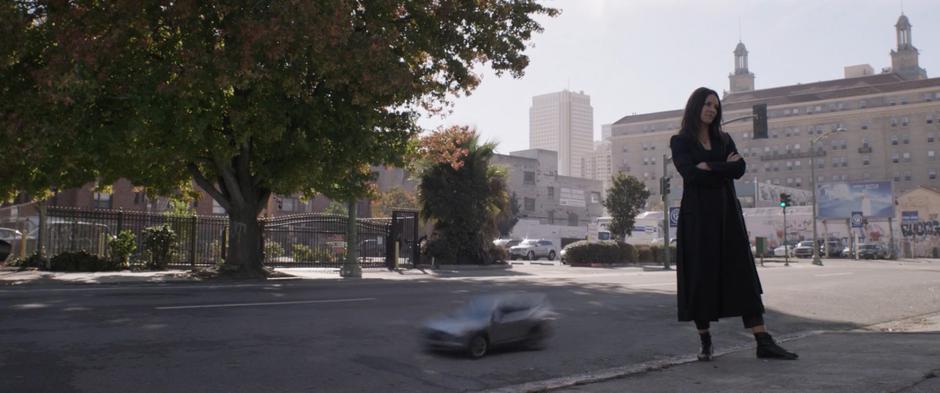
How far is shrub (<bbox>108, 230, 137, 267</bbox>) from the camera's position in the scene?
68.6 ft

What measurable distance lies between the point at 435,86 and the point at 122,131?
710 cm

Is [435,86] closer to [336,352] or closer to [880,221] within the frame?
[336,352]

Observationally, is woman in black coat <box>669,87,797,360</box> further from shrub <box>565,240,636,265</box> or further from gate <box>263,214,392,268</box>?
shrub <box>565,240,636,265</box>

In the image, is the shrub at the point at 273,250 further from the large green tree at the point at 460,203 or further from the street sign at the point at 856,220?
the street sign at the point at 856,220

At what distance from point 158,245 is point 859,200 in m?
61.0

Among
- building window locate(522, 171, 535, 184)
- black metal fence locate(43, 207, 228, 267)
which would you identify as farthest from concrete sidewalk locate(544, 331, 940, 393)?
building window locate(522, 171, 535, 184)

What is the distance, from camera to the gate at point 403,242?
1072 inches

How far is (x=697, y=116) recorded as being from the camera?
17.5 ft

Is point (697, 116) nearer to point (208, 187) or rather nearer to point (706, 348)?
point (706, 348)

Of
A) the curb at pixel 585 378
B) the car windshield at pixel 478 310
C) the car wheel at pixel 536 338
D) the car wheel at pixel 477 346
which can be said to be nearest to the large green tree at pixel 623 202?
the car wheel at pixel 536 338

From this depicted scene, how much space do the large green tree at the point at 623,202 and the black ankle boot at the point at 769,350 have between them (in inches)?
1747

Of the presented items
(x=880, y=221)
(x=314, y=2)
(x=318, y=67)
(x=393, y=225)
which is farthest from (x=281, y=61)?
(x=880, y=221)

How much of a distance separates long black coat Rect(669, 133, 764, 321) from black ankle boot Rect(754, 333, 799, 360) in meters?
0.24

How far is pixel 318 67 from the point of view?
45.9 feet
